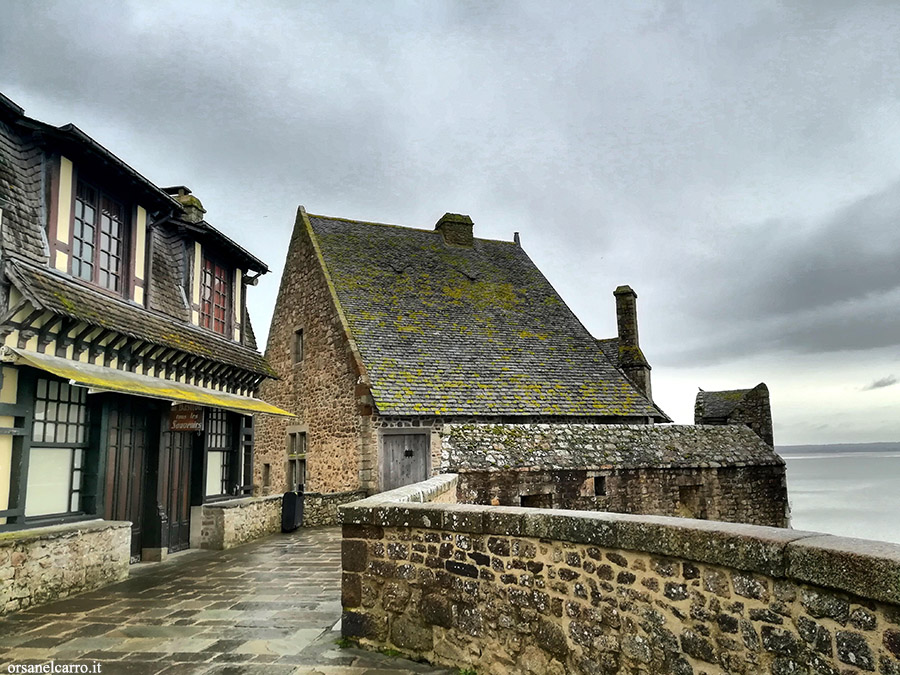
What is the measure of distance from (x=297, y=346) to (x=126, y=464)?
9.41 m

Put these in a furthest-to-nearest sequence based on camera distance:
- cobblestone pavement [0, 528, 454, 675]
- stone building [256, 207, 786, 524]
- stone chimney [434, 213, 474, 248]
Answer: stone chimney [434, 213, 474, 248]
stone building [256, 207, 786, 524]
cobblestone pavement [0, 528, 454, 675]

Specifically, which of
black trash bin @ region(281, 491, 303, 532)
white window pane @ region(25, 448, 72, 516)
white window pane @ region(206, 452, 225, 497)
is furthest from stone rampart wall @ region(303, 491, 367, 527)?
white window pane @ region(25, 448, 72, 516)

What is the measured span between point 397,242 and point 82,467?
13.8 meters

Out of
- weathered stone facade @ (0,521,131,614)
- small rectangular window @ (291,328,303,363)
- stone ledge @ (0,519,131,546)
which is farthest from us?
small rectangular window @ (291,328,303,363)

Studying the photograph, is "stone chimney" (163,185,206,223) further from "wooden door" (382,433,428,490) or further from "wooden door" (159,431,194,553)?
"wooden door" (382,433,428,490)

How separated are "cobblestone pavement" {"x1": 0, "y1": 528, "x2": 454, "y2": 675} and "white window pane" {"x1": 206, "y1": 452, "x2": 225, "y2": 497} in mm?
3022

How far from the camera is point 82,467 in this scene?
8914 millimetres

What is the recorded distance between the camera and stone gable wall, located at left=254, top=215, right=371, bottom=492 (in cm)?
1634

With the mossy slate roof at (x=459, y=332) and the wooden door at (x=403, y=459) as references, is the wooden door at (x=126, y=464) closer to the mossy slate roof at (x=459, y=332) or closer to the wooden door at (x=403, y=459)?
the mossy slate roof at (x=459, y=332)

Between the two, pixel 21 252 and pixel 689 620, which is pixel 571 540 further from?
pixel 21 252

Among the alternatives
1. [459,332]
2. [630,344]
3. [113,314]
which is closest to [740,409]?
[630,344]

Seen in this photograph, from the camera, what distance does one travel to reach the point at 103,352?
8961 millimetres

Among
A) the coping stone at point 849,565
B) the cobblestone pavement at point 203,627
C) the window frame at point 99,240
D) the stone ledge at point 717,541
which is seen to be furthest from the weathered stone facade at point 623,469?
the coping stone at point 849,565

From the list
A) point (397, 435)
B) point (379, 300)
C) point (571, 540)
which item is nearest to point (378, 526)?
point (571, 540)
